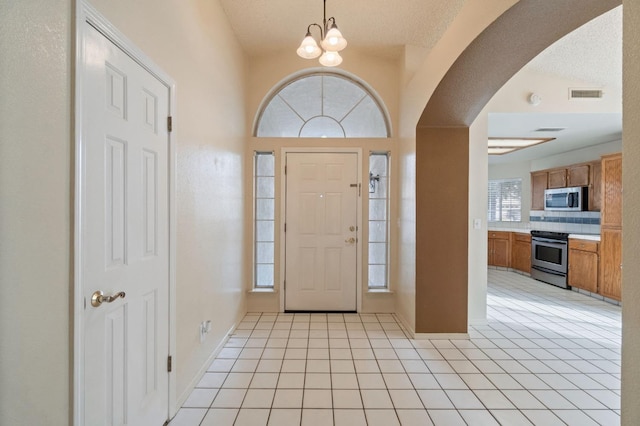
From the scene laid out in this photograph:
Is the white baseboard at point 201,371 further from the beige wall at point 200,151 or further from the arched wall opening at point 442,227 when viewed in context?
the arched wall opening at point 442,227

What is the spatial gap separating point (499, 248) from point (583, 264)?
77.9 inches

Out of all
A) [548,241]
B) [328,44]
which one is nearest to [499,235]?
[548,241]

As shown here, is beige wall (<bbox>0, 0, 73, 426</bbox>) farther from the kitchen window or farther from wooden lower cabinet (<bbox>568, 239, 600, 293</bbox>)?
the kitchen window

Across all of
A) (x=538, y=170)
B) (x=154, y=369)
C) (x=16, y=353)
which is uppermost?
(x=538, y=170)

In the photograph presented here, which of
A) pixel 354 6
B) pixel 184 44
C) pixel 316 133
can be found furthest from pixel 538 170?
pixel 184 44

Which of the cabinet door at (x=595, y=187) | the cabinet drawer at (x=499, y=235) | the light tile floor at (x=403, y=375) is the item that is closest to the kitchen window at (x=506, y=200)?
the cabinet drawer at (x=499, y=235)

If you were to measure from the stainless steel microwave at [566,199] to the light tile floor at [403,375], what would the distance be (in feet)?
7.99

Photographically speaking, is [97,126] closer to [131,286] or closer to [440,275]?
[131,286]

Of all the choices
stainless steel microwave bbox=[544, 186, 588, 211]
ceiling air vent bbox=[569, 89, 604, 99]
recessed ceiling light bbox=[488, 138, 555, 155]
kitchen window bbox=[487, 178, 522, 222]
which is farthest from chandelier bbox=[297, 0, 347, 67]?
kitchen window bbox=[487, 178, 522, 222]

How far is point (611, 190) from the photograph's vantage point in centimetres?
432

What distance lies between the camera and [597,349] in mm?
2900

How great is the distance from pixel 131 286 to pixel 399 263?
9.48 feet

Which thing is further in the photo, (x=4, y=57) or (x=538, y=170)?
(x=538, y=170)

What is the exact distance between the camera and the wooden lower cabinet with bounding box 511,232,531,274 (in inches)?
241
